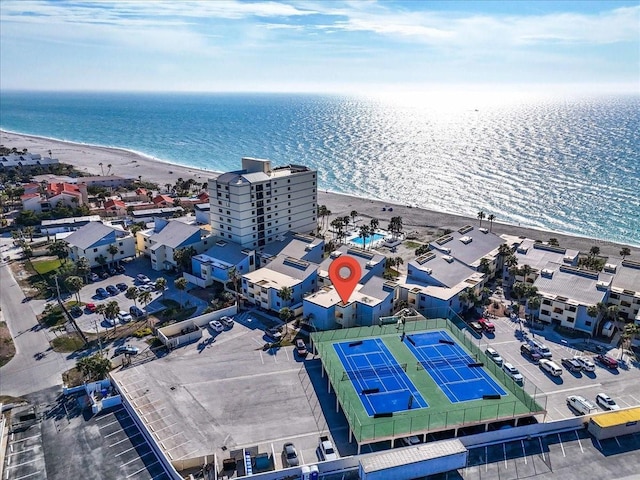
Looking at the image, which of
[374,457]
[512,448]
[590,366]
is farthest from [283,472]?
[590,366]

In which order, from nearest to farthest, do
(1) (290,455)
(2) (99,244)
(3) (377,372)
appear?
(1) (290,455) → (3) (377,372) → (2) (99,244)

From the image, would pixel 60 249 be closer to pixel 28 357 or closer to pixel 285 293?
pixel 28 357

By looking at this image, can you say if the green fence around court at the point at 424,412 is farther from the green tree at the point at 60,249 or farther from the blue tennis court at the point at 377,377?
the green tree at the point at 60,249

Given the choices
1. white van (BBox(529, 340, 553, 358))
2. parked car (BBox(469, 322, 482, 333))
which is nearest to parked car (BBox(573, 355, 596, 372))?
white van (BBox(529, 340, 553, 358))

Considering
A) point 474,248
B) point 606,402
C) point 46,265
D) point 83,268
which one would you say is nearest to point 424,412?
point 606,402

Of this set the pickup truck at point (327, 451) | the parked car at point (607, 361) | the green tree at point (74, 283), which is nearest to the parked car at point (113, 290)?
the green tree at point (74, 283)

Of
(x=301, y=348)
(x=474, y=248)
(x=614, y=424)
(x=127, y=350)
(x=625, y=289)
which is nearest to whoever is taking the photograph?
(x=614, y=424)

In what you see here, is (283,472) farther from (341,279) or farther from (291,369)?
(341,279)
